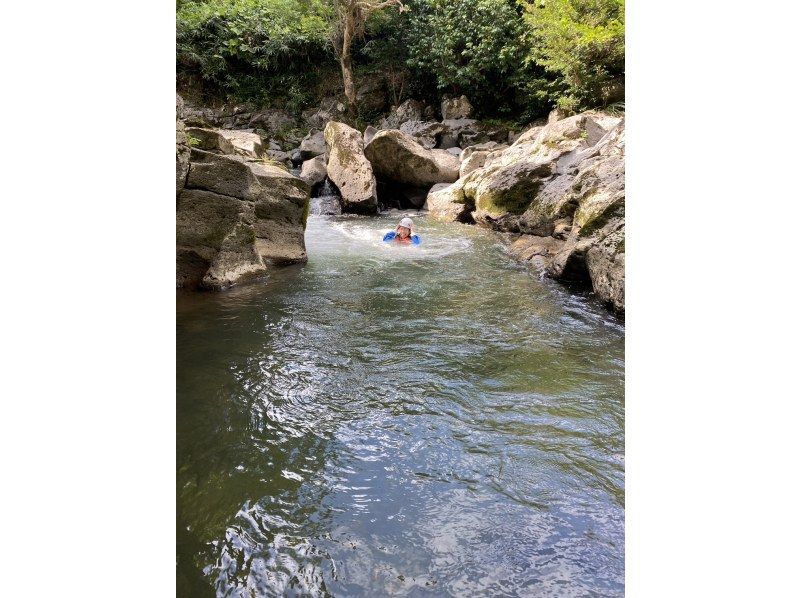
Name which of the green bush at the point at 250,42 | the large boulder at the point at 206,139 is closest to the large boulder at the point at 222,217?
the large boulder at the point at 206,139

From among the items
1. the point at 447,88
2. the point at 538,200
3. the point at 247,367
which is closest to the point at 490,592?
the point at 247,367

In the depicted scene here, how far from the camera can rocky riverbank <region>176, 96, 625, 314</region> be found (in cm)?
672

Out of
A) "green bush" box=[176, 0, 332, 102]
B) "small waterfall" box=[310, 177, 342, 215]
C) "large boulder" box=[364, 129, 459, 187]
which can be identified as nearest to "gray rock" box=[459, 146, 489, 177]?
"large boulder" box=[364, 129, 459, 187]

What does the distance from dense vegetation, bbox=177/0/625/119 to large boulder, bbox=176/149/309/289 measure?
445 inches

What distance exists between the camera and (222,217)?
7000 millimetres

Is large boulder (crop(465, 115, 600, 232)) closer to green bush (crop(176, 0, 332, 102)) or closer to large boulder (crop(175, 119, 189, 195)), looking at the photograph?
large boulder (crop(175, 119, 189, 195))

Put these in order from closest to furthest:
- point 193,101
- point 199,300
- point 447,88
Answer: point 199,300 → point 447,88 → point 193,101

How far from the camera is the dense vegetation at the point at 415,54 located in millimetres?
15695

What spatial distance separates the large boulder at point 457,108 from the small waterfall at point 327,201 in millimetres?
7261

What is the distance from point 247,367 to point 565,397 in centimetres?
265

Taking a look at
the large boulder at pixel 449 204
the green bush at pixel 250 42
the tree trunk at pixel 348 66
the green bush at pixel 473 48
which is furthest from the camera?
the green bush at pixel 250 42

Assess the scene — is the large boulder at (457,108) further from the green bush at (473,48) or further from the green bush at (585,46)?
the green bush at (585,46)

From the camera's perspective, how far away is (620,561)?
96.2 inches

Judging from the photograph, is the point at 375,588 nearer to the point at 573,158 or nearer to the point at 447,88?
the point at 573,158
